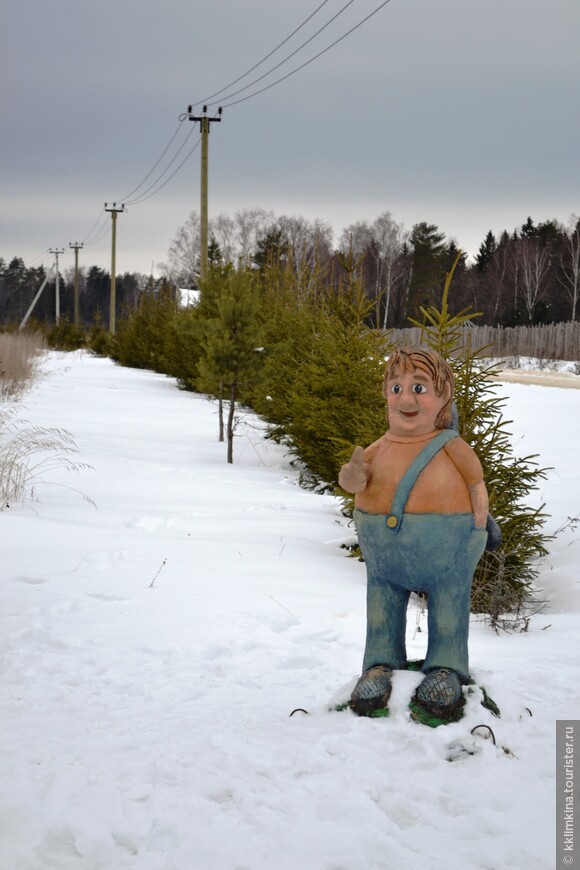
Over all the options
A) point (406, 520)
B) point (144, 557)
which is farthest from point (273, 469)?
point (406, 520)

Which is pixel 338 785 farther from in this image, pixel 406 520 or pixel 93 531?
pixel 93 531

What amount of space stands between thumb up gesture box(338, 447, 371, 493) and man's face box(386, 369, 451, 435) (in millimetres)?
213

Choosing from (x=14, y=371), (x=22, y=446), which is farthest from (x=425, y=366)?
(x=14, y=371)

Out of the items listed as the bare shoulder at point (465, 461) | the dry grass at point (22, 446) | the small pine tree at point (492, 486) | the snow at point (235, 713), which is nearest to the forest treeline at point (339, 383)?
the small pine tree at point (492, 486)

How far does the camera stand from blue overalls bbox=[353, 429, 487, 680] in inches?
132

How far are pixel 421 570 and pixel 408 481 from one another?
14.2 inches

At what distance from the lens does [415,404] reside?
3.47 m

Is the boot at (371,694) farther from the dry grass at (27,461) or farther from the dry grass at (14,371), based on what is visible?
the dry grass at (14,371)

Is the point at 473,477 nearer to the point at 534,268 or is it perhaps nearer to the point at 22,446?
the point at 22,446

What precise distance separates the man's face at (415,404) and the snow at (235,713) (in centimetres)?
103

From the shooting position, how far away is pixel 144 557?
6070 millimetres

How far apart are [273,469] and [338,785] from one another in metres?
8.86

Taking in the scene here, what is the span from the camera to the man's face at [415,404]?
3.47m

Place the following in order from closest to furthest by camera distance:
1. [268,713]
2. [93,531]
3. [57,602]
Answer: [268,713] < [57,602] < [93,531]
